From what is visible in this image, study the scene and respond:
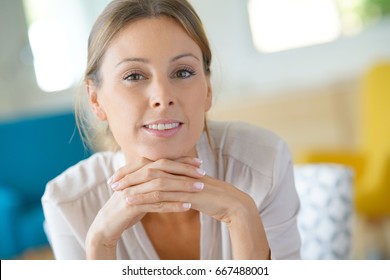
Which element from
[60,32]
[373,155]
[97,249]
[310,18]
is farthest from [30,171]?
[310,18]

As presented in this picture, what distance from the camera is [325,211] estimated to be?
42.8 inches

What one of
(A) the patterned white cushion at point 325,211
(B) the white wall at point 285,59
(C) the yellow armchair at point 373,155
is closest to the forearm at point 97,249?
(A) the patterned white cushion at point 325,211

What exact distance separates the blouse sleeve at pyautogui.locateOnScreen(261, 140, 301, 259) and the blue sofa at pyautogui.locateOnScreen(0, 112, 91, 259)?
26 cm

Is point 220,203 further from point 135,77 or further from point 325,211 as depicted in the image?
point 325,211

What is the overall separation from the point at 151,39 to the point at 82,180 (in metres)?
0.24

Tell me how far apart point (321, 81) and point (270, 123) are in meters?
0.33

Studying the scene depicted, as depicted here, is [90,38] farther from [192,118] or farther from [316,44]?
[316,44]

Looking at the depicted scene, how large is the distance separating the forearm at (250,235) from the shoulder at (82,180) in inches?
6.9

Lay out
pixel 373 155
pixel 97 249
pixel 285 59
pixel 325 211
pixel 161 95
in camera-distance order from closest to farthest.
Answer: pixel 161 95
pixel 97 249
pixel 325 211
pixel 373 155
pixel 285 59

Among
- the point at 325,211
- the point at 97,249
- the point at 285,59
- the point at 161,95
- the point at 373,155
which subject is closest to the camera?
the point at 161,95

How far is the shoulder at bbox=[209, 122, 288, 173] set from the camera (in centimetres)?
82

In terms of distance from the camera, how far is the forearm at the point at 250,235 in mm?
762

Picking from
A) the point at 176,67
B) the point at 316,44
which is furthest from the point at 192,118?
the point at 316,44
